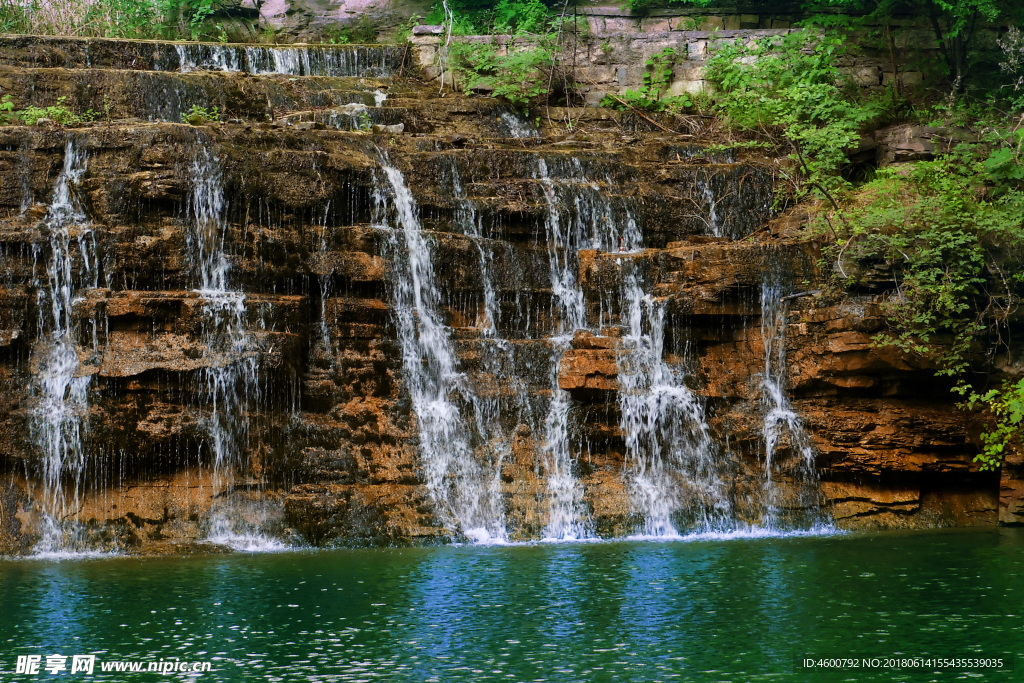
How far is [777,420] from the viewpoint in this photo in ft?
50.3

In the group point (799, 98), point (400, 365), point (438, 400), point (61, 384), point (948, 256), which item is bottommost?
point (438, 400)

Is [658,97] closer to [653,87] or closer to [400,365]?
[653,87]

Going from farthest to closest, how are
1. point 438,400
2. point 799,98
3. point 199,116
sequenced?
point 799,98
point 199,116
point 438,400

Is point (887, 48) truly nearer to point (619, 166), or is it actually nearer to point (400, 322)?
point (619, 166)

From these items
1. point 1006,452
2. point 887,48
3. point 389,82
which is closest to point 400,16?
point 389,82

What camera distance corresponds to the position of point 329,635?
27.9 ft

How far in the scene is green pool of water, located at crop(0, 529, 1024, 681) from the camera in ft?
24.8

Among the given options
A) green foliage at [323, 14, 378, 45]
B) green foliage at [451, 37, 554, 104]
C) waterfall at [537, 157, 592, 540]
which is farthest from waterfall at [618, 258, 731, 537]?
green foliage at [323, 14, 378, 45]

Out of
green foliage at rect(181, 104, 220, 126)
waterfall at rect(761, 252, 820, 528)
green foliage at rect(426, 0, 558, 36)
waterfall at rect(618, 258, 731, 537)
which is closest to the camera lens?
waterfall at rect(618, 258, 731, 537)

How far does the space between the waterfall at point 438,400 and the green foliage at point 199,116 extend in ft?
11.9

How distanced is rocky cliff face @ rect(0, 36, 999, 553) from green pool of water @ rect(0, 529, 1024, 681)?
5.13 ft

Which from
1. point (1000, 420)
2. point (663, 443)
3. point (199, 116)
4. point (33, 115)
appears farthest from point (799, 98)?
point (33, 115)

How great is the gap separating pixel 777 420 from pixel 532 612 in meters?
7.20

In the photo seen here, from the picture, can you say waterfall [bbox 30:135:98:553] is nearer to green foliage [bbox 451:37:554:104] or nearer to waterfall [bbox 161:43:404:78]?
waterfall [bbox 161:43:404:78]
